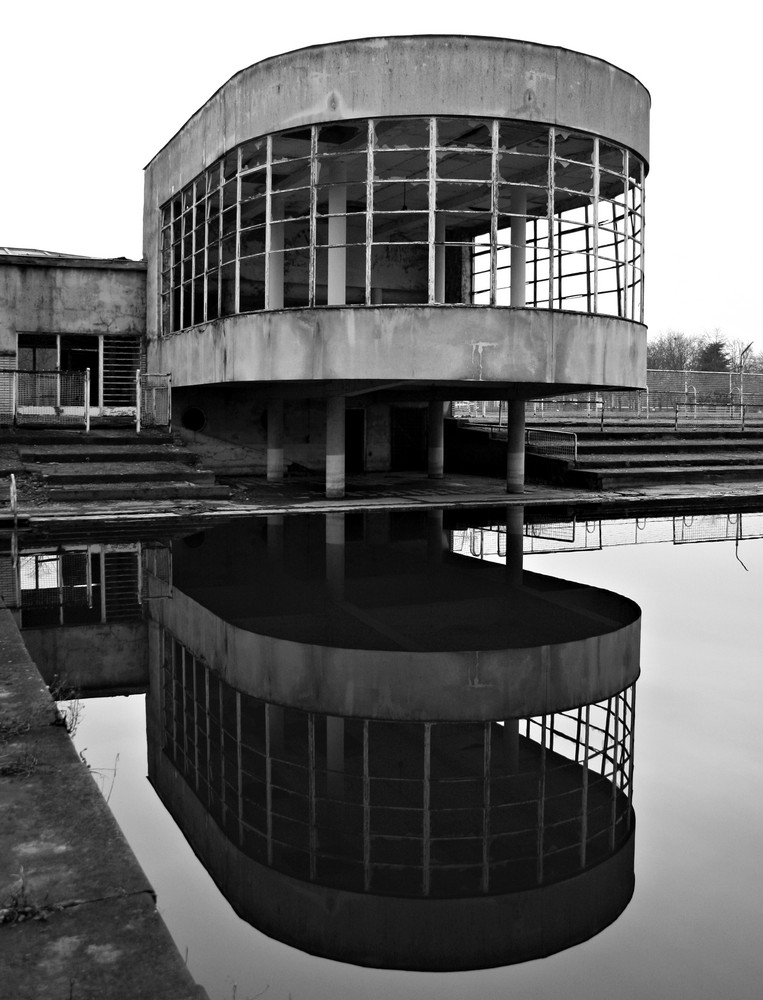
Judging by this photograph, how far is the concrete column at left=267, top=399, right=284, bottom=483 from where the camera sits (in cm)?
2602

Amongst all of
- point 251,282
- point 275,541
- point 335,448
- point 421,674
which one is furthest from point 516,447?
point 421,674

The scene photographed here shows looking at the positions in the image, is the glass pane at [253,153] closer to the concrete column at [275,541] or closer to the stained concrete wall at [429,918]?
the concrete column at [275,541]

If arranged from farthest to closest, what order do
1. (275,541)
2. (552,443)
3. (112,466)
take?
(552,443) < (112,466) < (275,541)

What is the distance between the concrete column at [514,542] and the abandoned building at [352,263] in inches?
105

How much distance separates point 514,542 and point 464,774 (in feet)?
34.8

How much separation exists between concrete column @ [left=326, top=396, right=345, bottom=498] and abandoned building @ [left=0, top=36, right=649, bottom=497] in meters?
0.05

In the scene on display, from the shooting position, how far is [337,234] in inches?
842

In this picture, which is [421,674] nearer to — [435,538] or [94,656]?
[94,656]

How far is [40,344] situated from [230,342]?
9.07 metres

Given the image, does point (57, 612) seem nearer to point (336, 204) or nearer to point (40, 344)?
point (336, 204)

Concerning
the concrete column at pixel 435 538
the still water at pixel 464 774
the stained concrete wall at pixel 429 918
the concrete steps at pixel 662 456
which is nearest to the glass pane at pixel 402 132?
the concrete column at pixel 435 538

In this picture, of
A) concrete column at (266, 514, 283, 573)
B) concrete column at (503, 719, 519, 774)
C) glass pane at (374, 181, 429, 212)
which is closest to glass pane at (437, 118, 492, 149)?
glass pane at (374, 181, 429, 212)

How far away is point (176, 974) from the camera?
3.48m

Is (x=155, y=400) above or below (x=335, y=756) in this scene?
above
